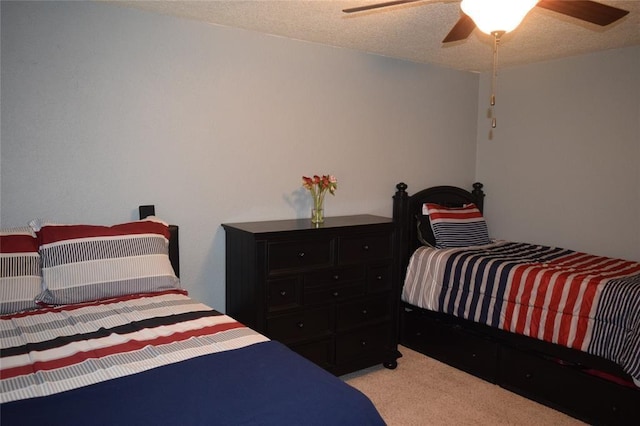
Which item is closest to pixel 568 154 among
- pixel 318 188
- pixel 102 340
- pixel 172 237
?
pixel 318 188

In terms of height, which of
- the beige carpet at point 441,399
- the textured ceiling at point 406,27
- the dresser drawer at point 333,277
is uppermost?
the textured ceiling at point 406,27

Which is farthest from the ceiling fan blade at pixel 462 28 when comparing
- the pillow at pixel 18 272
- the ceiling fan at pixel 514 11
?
the pillow at pixel 18 272

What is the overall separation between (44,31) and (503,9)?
221 cm

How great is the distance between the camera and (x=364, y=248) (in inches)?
126

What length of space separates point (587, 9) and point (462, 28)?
52 centimetres

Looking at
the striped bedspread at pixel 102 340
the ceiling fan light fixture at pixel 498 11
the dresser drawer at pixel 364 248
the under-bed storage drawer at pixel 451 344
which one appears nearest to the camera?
the striped bedspread at pixel 102 340

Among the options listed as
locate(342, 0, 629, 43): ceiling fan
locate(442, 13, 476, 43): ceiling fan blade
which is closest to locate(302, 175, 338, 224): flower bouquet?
locate(442, 13, 476, 43): ceiling fan blade

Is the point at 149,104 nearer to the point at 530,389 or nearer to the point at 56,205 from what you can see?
the point at 56,205

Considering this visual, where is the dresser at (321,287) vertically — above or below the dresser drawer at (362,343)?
above

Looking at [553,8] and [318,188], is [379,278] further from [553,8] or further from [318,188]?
[553,8]

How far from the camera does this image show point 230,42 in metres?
3.02

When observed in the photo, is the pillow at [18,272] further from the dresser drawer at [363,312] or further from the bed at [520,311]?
the bed at [520,311]

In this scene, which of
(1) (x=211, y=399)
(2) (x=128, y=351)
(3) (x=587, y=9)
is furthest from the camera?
(3) (x=587, y=9)

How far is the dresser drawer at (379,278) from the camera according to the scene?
3.27m
